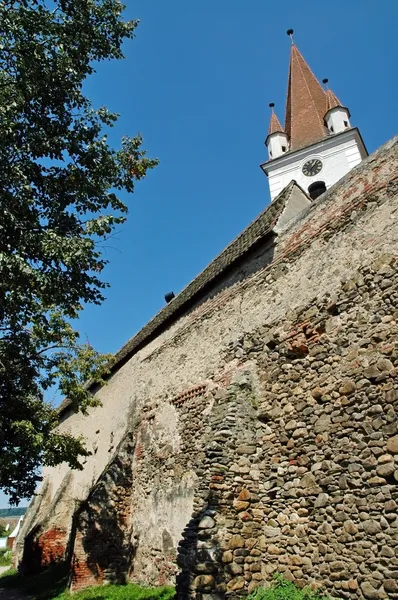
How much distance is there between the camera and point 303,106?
28.0 m

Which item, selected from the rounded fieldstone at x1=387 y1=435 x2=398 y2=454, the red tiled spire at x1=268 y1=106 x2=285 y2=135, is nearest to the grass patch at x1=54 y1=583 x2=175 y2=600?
the rounded fieldstone at x1=387 y1=435 x2=398 y2=454

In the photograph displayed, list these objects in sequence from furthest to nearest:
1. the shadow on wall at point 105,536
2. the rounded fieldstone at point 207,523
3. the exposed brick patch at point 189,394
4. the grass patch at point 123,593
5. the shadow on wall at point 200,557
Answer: the shadow on wall at point 105,536
the exposed brick patch at point 189,394
the grass patch at point 123,593
the rounded fieldstone at point 207,523
the shadow on wall at point 200,557

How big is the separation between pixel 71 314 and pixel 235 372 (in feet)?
10.6

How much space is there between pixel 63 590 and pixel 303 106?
→ 28289 mm

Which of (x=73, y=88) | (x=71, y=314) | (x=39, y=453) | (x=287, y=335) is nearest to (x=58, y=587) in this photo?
(x=39, y=453)

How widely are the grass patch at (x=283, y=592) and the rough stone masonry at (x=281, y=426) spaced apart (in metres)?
0.12

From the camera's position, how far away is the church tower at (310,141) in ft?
77.3

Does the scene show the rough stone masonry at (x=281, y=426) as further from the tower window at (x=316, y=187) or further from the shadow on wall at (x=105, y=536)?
the tower window at (x=316, y=187)

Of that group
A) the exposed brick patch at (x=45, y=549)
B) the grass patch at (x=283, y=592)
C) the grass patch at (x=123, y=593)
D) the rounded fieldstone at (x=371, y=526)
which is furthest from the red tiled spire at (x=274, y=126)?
the grass patch at (x=283, y=592)

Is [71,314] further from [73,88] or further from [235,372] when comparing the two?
[73,88]

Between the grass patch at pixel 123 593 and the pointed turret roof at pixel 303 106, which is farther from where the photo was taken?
the pointed turret roof at pixel 303 106

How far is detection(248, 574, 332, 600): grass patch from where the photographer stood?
5262mm

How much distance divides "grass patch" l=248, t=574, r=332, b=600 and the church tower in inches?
744

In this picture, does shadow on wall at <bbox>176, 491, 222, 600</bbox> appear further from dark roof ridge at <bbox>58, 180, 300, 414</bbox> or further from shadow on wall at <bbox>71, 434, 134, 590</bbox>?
dark roof ridge at <bbox>58, 180, 300, 414</bbox>
